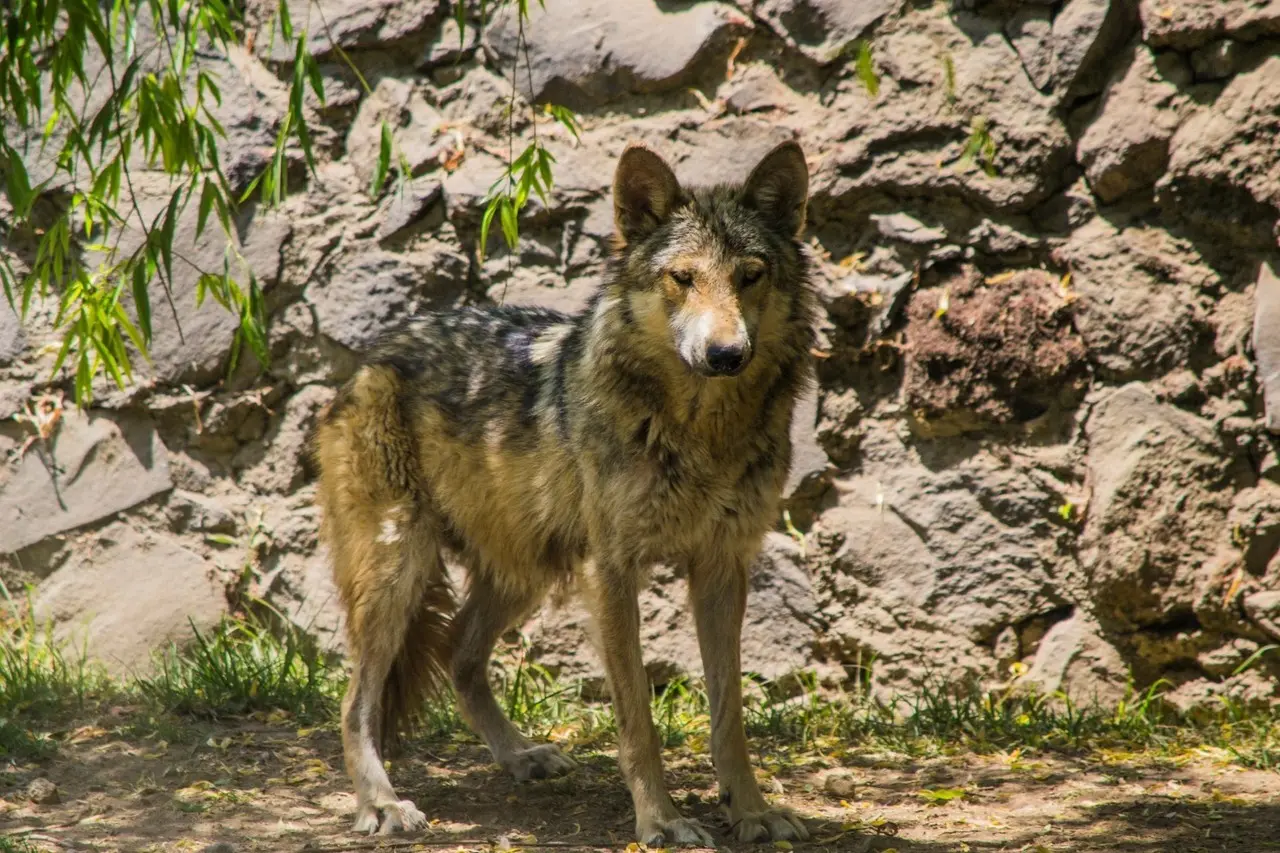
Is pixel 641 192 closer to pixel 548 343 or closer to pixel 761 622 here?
pixel 548 343

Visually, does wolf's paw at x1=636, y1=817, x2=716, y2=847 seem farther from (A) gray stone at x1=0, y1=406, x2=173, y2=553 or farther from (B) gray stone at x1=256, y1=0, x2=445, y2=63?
(B) gray stone at x1=256, y1=0, x2=445, y2=63

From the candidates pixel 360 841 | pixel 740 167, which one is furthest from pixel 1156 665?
pixel 360 841

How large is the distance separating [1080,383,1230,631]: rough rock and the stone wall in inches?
0.6

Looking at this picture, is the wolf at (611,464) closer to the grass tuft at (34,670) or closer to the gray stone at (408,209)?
the gray stone at (408,209)

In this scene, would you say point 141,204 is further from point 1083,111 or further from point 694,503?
point 1083,111

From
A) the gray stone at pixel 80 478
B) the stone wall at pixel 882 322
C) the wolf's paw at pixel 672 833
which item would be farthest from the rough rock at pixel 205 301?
the wolf's paw at pixel 672 833

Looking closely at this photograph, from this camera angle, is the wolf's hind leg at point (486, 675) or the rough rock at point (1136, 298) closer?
the wolf's hind leg at point (486, 675)

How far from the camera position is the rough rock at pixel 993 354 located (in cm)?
557

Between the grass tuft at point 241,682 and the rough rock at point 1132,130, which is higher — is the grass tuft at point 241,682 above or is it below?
below

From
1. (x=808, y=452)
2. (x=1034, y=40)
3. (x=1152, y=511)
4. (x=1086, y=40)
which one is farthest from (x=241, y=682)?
(x=1086, y=40)

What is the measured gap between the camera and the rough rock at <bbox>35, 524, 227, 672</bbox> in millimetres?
6230

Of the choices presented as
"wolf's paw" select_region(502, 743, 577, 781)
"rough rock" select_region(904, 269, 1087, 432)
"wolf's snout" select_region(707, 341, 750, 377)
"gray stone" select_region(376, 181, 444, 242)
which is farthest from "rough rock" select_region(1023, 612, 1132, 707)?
"gray stone" select_region(376, 181, 444, 242)

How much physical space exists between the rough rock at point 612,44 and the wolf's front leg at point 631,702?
2.94 metres

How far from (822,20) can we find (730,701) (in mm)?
3412
